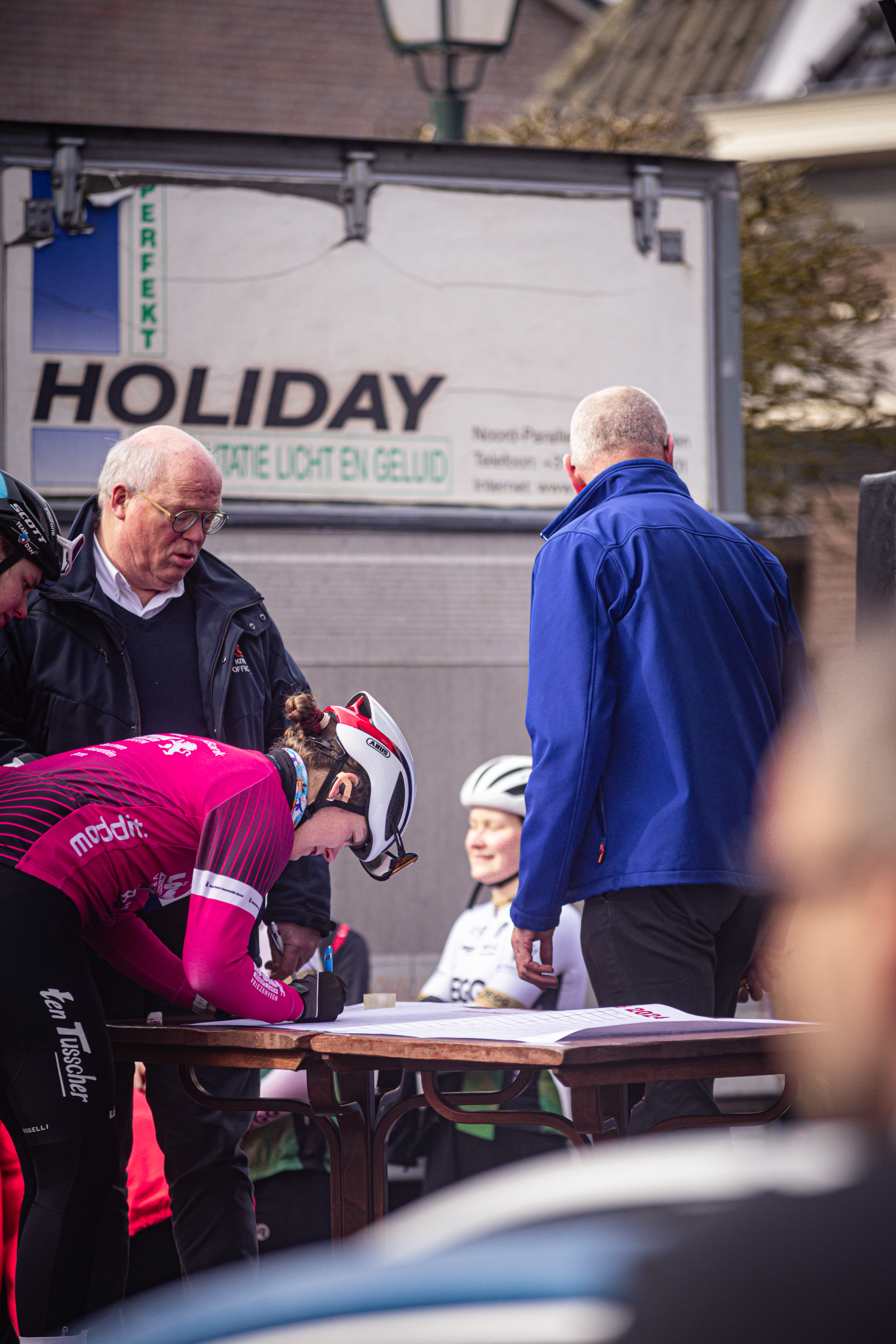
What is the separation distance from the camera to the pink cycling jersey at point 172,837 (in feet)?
9.45

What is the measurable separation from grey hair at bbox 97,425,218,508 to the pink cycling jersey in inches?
32.0

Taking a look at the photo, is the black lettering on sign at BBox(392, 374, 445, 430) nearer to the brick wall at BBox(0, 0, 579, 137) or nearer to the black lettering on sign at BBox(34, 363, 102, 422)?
the black lettering on sign at BBox(34, 363, 102, 422)

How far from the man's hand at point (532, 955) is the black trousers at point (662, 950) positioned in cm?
11

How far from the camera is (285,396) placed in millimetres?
6141

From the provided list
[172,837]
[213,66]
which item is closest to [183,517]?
[172,837]

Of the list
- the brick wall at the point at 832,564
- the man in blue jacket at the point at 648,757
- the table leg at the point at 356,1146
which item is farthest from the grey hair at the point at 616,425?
the brick wall at the point at 832,564

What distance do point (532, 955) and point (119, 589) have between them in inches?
51.7

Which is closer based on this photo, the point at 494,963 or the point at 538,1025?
the point at 538,1025

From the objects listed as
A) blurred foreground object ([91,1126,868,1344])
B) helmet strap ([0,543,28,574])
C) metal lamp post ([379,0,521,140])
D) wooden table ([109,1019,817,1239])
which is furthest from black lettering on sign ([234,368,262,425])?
blurred foreground object ([91,1126,868,1344])

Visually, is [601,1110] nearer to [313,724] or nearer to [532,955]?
[532,955]

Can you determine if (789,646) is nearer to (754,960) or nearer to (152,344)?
(754,960)

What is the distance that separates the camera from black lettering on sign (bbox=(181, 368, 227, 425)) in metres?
6.06

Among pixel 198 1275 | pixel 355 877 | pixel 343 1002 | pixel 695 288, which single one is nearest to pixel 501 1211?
pixel 343 1002

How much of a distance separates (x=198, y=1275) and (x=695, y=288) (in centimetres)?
456
